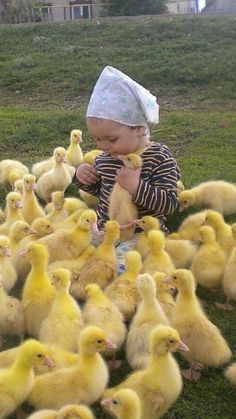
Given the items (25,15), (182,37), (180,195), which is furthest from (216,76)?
(25,15)

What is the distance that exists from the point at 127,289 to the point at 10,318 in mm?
618

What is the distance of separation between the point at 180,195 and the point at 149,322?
6.35ft

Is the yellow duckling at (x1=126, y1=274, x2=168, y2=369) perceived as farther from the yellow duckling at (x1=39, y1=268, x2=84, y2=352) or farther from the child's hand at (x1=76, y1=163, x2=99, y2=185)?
the child's hand at (x1=76, y1=163, x2=99, y2=185)

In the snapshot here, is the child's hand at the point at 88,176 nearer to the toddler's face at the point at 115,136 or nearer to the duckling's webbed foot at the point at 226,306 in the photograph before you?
the toddler's face at the point at 115,136

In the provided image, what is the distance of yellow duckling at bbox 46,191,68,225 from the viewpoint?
4.20 metres

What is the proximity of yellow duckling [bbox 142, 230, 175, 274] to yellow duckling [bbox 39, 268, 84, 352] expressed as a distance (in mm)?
607

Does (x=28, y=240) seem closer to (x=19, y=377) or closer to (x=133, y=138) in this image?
(x=133, y=138)

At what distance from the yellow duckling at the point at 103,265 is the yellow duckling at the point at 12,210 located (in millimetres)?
745

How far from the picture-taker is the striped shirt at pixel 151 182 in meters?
3.85

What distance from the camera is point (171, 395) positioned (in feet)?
7.97

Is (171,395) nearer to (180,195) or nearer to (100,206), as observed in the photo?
(100,206)

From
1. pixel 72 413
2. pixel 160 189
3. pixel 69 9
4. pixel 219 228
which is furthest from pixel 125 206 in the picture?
pixel 69 9

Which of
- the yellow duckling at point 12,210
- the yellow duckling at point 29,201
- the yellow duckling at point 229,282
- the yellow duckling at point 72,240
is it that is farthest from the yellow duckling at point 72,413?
the yellow duckling at point 29,201

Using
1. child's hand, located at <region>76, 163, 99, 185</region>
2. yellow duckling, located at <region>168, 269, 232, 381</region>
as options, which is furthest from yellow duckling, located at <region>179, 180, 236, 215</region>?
yellow duckling, located at <region>168, 269, 232, 381</region>
